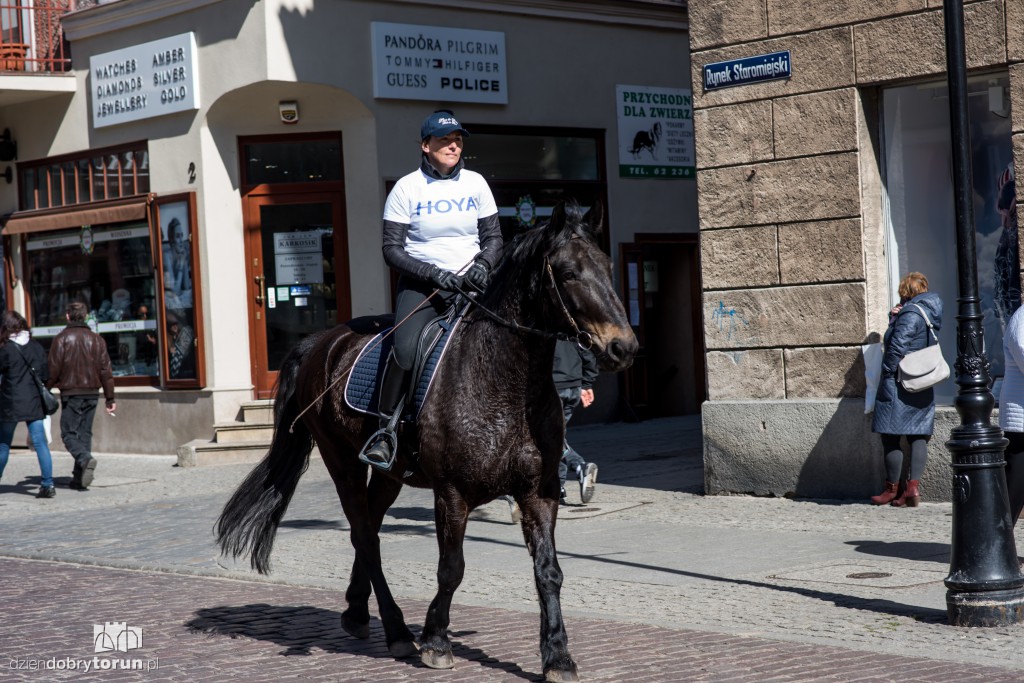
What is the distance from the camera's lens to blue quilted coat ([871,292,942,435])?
10805 mm

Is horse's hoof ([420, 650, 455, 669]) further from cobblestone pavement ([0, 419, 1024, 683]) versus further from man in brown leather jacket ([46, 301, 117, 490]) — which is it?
man in brown leather jacket ([46, 301, 117, 490])

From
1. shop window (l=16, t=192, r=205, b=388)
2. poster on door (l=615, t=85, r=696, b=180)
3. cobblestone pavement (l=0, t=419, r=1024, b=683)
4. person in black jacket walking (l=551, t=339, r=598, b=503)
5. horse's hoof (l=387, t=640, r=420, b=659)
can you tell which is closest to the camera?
cobblestone pavement (l=0, t=419, r=1024, b=683)

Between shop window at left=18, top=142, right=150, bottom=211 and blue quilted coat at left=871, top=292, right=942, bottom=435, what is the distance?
11628 millimetres

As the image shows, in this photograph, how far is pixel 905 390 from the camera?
1081 cm

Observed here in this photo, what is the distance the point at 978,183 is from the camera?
1119cm

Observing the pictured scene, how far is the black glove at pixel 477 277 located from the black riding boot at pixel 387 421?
1.79ft

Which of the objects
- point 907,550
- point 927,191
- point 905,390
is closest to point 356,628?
point 907,550

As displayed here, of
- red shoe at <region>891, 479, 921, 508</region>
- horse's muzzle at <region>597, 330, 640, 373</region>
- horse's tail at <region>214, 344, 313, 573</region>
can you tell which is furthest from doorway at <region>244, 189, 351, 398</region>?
horse's muzzle at <region>597, 330, 640, 373</region>

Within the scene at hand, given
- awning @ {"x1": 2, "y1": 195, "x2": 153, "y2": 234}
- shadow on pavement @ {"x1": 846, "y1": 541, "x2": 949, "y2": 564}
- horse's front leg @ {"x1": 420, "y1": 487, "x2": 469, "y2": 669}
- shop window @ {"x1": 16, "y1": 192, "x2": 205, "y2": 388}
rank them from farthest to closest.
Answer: awning @ {"x1": 2, "y1": 195, "x2": 153, "y2": 234} < shop window @ {"x1": 16, "y1": 192, "x2": 205, "y2": 388} < shadow on pavement @ {"x1": 846, "y1": 541, "x2": 949, "y2": 564} < horse's front leg @ {"x1": 420, "y1": 487, "x2": 469, "y2": 669}

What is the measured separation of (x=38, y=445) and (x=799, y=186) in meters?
8.90

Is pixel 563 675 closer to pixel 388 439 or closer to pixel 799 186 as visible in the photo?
pixel 388 439

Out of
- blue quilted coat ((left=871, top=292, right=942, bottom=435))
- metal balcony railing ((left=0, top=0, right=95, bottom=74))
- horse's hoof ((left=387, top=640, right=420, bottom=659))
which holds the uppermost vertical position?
metal balcony railing ((left=0, top=0, right=95, bottom=74))

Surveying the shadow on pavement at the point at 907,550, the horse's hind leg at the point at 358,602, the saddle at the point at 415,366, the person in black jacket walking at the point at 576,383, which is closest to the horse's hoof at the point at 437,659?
the horse's hind leg at the point at 358,602

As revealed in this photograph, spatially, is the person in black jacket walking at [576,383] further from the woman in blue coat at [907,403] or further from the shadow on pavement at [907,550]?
the shadow on pavement at [907,550]
